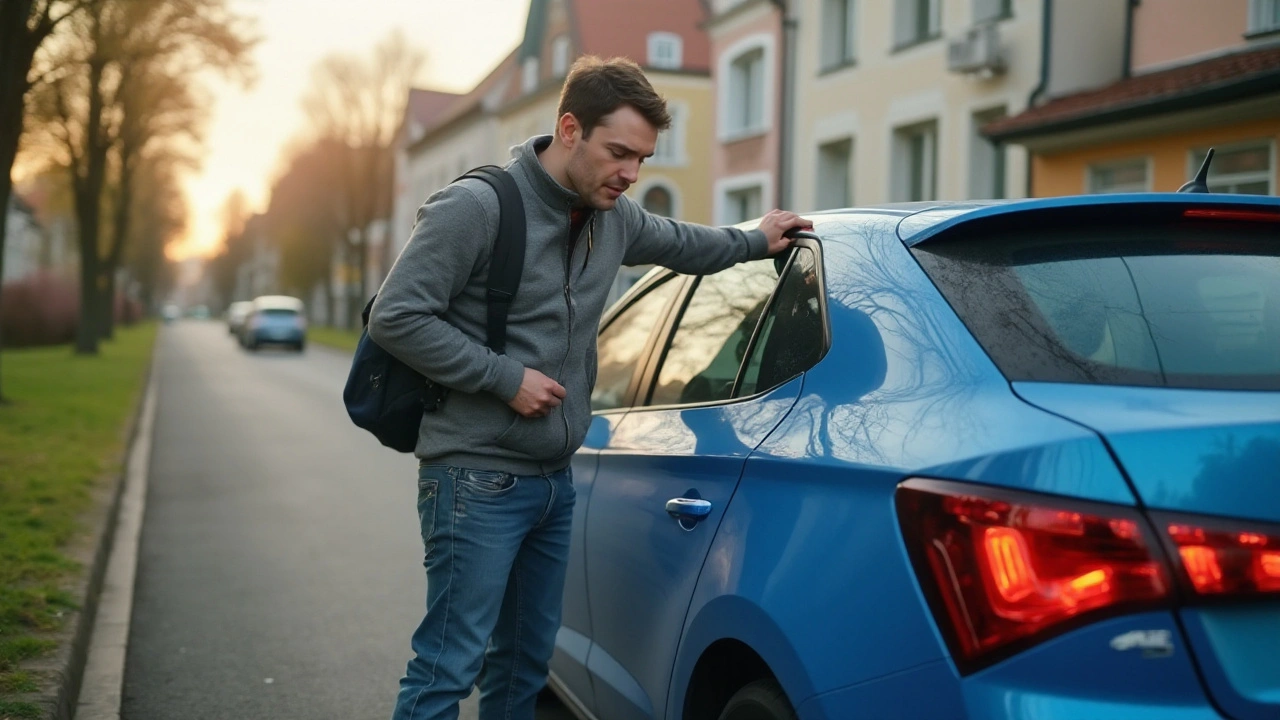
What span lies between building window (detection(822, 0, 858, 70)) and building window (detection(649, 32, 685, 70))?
2120 centimetres

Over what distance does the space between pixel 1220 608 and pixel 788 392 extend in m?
1.01

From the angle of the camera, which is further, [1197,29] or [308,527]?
[1197,29]

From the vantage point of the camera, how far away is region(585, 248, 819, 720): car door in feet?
9.12

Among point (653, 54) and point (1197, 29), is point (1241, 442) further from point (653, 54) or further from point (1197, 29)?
point (653, 54)

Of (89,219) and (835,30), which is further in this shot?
(89,219)

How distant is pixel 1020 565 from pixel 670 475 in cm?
123

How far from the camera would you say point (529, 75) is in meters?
48.7

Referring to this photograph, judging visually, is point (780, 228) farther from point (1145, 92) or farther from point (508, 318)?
point (1145, 92)

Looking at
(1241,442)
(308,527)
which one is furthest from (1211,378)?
(308,527)

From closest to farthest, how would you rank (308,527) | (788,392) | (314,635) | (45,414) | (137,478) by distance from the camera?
(788,392)
(314,635)
(308,527)
(137,478)
(45,414)

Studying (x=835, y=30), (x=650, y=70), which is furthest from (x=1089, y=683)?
(x=650, y=70)

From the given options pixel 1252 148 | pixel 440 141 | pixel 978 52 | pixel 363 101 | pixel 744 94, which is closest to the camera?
pixel 1252 148

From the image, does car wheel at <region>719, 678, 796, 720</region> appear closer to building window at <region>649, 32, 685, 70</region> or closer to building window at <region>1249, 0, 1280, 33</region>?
building window at <region>1249, 0, 1280, 33</region>

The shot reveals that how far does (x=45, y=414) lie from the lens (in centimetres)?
1462
